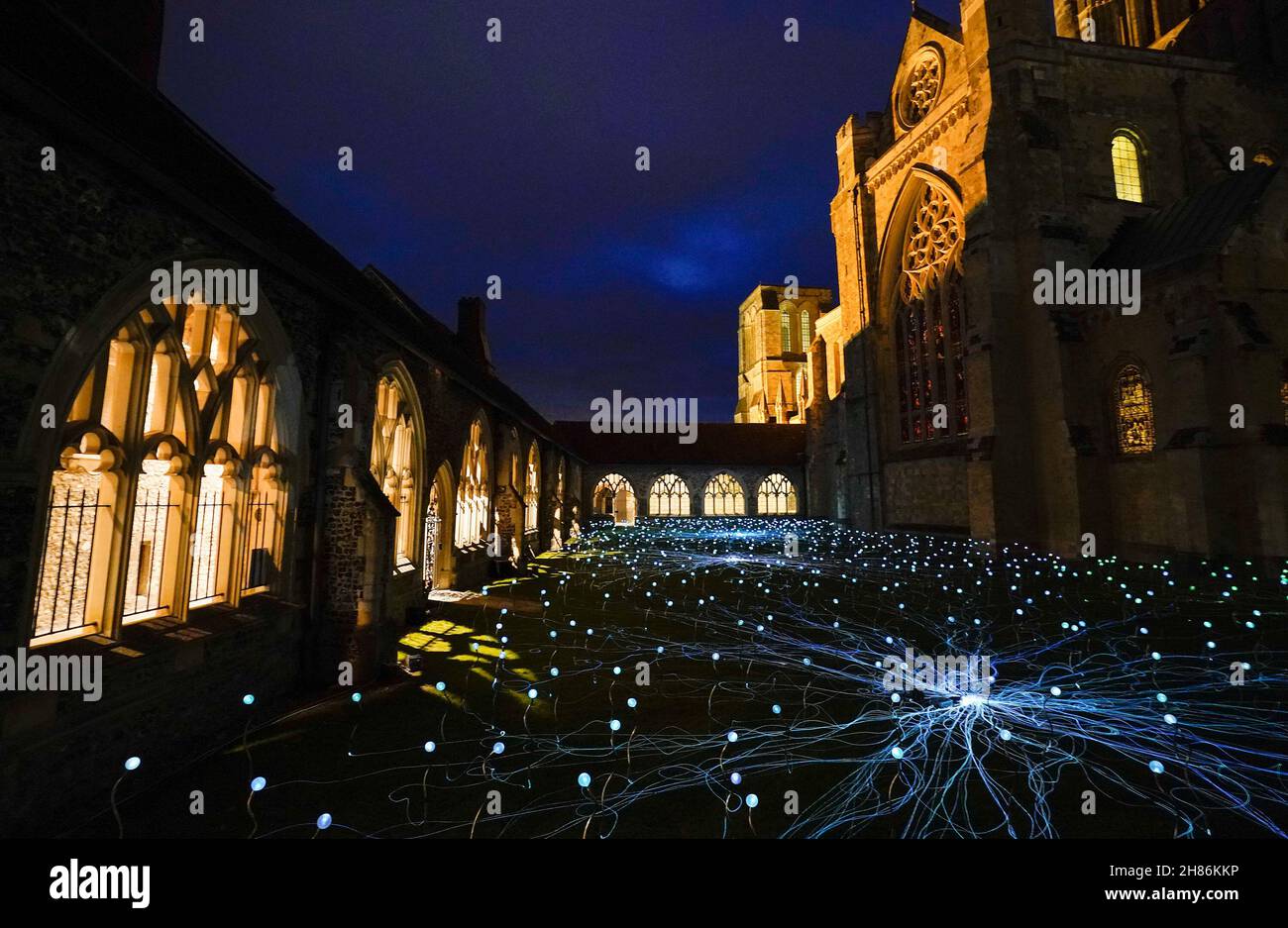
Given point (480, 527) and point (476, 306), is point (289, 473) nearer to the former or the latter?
point (480, 527)

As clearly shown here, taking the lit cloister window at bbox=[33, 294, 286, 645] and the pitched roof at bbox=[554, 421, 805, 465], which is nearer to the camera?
the lit cloister window at bbox=[33, 294, 286, 645]

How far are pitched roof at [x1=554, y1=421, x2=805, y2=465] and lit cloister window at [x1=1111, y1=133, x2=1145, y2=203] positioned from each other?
2194 centimetres

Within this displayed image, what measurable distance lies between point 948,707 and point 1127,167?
76.0ft

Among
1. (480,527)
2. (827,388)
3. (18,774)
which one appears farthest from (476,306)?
(827,388)

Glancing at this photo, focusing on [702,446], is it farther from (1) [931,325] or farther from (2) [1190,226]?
(2) [1190,226]


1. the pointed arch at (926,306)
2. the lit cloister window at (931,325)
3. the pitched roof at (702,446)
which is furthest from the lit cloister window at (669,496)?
the lit cloister window at (931,325)

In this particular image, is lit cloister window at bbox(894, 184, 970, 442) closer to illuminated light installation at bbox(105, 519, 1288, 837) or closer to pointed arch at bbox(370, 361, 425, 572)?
illuminated light installation at bbox(105, 519, 1288, 837)

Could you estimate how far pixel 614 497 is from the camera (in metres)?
41.5

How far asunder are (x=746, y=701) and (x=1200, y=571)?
A: 1393 centimetres

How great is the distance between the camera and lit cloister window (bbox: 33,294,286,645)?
398cm
